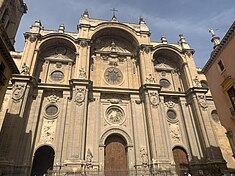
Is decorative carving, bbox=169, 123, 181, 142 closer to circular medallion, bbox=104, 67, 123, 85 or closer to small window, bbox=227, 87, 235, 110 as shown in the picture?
small window, bbox=227, 87, 235, 110

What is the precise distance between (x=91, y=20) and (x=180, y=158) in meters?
20.8

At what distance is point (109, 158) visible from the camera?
18109 mm

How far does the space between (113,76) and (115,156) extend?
946cm

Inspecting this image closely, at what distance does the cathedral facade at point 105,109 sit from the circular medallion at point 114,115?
0.37ft

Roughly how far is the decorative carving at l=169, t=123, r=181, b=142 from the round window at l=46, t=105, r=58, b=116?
12.9 metres

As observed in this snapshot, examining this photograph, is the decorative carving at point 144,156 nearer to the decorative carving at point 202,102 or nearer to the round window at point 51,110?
the decorative carving at point 202,102

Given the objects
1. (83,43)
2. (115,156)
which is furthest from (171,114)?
(83,43)

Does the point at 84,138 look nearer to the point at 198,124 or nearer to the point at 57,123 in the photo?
the point at 57,123

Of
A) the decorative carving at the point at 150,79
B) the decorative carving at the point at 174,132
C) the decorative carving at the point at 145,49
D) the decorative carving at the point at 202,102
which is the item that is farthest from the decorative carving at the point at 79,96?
the decorative carving at the point at 202,102

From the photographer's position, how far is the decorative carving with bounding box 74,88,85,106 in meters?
18.1

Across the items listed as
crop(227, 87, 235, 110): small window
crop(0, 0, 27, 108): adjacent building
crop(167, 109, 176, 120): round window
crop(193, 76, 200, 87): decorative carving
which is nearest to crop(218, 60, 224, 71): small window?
crop(227, 87, 235, 110): small window

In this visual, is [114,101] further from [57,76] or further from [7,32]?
[7,32]

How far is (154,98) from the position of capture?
65.3 ft

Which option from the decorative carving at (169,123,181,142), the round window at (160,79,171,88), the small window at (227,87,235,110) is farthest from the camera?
the round window at (160,79,171,88)
